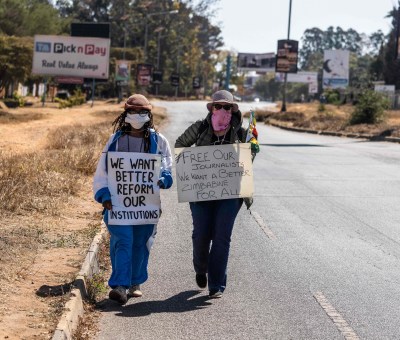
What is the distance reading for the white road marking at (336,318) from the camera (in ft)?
21.5

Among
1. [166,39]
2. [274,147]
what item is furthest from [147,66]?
[274,147]

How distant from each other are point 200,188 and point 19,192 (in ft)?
14.7

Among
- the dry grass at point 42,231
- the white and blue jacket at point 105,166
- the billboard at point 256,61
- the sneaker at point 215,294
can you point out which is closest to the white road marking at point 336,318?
the sneaker at point 215,294

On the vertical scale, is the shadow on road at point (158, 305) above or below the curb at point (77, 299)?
below

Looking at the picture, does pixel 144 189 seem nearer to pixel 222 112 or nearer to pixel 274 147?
pixel 222 112

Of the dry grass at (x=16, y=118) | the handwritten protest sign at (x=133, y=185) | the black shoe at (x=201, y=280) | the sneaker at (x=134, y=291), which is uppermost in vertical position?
the handwritten protest sign at (x=133, y=185)

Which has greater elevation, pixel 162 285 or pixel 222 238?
pixel 222 238

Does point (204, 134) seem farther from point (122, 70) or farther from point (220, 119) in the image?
point (122, 70)

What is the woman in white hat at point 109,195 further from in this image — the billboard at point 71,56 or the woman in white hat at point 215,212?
the billboard at point 71,56

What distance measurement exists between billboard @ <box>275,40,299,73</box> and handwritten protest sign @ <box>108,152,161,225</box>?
6216cm

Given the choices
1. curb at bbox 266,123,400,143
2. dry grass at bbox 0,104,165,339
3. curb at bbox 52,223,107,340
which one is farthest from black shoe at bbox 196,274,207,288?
curb at bbox 266,123,400,143

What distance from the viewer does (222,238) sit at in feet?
25.7

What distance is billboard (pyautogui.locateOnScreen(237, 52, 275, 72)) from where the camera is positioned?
116312mm

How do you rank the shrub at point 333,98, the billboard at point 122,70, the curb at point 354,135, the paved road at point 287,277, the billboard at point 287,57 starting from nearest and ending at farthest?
the paved road at point 287,277 → the curb at point 354,135 → the billboard at point 287,57 → the billboard at point 122,70 → the shrub at point 333,98
